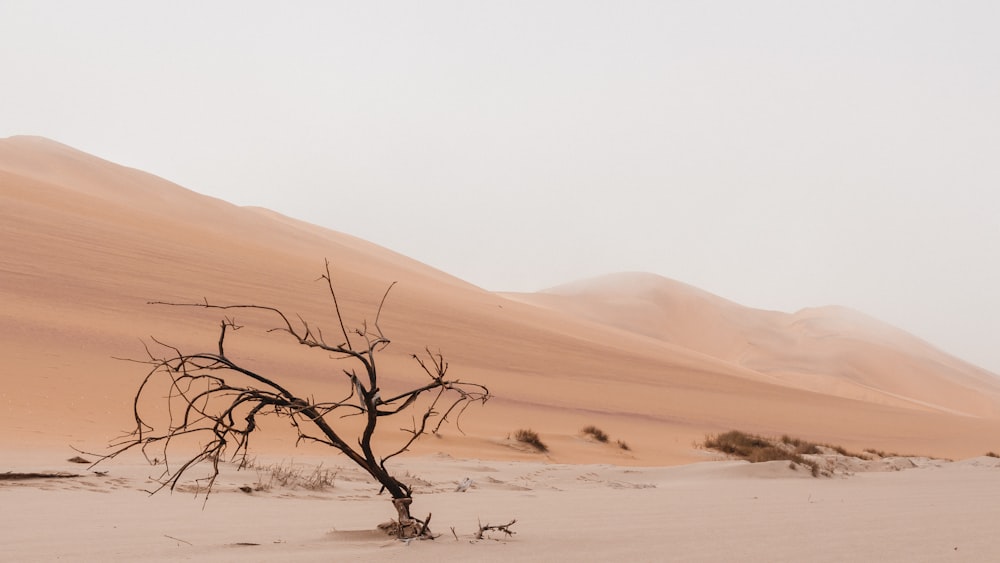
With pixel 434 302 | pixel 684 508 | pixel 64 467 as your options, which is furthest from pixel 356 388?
pixel 434 302

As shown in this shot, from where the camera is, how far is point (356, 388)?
399 cm

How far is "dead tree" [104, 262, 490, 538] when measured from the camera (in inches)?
142

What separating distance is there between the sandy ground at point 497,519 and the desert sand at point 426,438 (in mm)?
29

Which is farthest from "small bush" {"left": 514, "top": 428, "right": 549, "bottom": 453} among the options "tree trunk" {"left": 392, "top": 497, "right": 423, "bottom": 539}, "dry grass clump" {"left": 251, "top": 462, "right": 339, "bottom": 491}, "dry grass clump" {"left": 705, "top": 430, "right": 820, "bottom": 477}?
"tree trunk" {"left": 392, "top": 497, "right": 423, "bottom": 539}

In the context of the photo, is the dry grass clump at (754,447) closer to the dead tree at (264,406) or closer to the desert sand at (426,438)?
the desert sand at (426,438)

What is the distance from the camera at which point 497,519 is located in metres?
5.45

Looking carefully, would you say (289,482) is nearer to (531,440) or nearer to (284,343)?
(531,440)

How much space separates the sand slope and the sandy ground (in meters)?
4.20

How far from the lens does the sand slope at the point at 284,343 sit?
13703 millimetres

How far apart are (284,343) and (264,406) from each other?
1279cm

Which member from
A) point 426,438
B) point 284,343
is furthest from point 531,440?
point 284,343

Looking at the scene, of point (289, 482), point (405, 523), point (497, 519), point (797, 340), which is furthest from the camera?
point (797, 340)

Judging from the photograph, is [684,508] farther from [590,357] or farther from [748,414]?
[590,357]

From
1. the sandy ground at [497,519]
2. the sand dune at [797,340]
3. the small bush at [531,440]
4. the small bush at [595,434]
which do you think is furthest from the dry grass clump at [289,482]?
the sand dune at [797,340]
